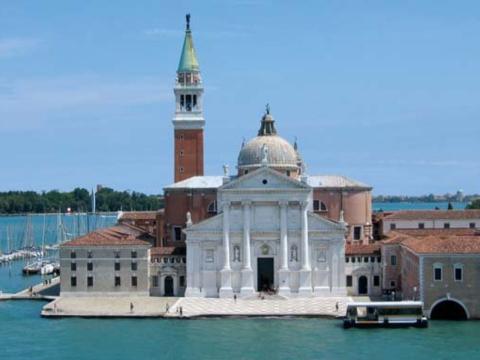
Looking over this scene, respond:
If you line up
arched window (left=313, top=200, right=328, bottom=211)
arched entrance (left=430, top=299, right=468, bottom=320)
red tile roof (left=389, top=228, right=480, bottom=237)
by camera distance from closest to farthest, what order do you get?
arched entrance (left=430, top=299, right=468, bottom=320), arched window (left=313, top=200, right=328, bottom=211), red tile roof (left=389, top=228, right=480, bottom=237)

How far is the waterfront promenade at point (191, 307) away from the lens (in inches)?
2092

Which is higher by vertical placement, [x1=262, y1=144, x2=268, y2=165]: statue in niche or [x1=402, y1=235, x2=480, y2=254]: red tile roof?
[x1=262, y1=144, x2=268, y2=165]: statue in niche

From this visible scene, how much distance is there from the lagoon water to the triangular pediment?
9.22 m

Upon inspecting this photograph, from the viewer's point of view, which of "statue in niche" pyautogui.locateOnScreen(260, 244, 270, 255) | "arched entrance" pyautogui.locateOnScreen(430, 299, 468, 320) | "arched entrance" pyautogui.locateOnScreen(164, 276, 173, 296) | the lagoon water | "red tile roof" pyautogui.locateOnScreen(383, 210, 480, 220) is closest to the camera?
the lagoon water

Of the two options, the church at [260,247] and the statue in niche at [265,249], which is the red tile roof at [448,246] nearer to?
the church at [260,247]

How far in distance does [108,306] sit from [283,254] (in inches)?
400

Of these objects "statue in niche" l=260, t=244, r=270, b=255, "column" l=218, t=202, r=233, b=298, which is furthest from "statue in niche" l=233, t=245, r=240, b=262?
"statue in niche" l=260, t=244, r=270, b=255

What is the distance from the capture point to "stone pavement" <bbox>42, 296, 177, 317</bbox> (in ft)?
175

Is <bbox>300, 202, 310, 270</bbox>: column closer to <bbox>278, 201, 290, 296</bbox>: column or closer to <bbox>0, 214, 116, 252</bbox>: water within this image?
<bbox>278, 201, 290, 296</bbox>: column

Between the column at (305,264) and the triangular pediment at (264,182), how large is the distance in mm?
1219

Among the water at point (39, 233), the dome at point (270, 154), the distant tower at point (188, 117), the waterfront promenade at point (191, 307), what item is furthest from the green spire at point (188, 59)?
the water at point (39, 233)

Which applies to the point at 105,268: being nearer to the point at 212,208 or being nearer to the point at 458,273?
the point at 212,208

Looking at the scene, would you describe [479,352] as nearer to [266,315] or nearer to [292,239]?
[266,315]

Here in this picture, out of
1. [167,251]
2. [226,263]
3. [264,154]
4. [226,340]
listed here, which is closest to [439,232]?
[264,154]
